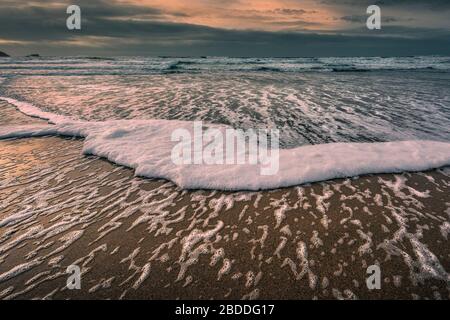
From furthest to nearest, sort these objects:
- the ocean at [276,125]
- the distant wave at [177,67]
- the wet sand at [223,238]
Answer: the distant wave at [177,67], the ocean at [276,125], the wet sand at [223,238]

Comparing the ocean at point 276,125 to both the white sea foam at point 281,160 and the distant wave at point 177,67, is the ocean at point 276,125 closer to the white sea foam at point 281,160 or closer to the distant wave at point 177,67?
the white sea foam at point 281,160

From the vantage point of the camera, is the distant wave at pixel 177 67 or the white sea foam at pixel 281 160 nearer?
the white sea foam at pixel 281 160

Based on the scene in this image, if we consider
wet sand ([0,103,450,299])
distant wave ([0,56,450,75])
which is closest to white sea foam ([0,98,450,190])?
wet sand ([0,103,450,299])

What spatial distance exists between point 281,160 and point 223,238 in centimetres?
277

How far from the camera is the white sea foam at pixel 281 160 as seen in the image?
Answer: 18.1 feet

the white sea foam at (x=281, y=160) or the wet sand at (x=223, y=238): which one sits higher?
the white sea foam at (x=281, y=160)

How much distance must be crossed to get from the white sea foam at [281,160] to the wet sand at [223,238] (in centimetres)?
26

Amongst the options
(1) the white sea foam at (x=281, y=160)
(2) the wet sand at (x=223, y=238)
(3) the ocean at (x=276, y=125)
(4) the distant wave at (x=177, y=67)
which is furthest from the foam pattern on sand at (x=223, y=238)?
(4) the distant wave at (x=177, y=67)

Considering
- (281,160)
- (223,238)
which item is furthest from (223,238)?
(281,160)

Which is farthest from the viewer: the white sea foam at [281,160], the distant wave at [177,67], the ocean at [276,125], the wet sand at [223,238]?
the distant wave at [177,67]

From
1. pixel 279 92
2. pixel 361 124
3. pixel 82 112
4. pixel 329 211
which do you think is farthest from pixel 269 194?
pixel 279 92

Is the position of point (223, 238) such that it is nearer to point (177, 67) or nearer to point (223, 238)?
point (223, 238)

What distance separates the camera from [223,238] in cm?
399

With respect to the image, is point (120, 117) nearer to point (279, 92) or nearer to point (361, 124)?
point (361, 124)
